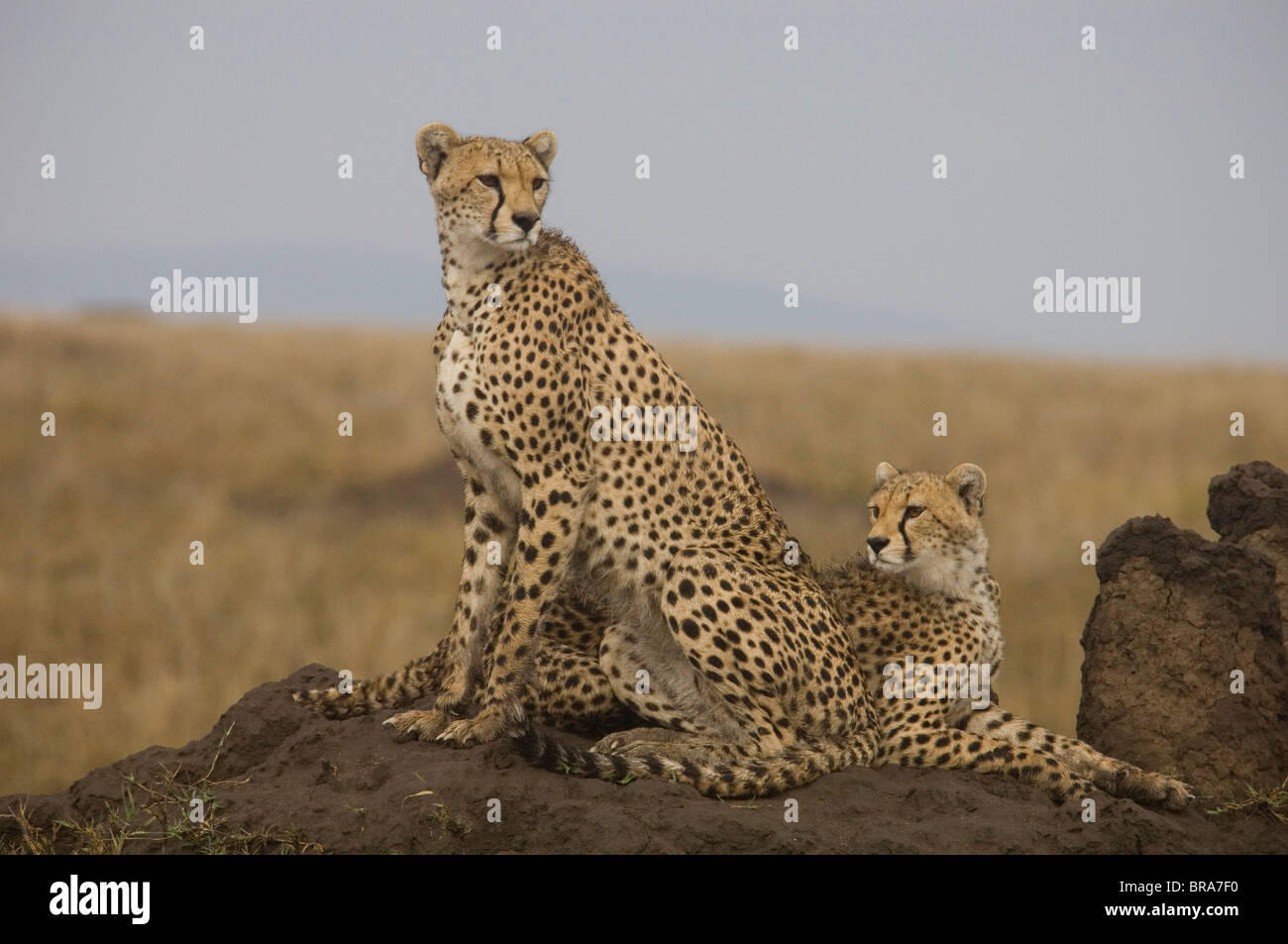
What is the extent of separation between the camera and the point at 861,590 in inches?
223

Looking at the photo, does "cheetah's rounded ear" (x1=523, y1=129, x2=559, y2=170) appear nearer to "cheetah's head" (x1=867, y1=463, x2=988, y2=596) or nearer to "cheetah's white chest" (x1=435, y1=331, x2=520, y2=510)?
"cheetah's white chest" (x1=435, y1=331, x2=520, y2=510)

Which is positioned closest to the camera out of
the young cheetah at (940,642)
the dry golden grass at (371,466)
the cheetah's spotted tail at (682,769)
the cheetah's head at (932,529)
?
the cheetah's spotted tail at (682,769)

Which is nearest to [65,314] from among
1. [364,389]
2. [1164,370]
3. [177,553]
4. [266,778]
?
[364,389]

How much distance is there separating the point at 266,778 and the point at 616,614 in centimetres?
131

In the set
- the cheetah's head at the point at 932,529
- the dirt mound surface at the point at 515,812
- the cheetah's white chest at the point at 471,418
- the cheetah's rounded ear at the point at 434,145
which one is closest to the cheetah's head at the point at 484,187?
the cheetah's rounded ear at the point at 434,145

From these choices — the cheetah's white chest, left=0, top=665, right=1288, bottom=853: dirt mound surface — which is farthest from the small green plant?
the cheetah's white chest

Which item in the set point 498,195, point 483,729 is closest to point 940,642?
point 483,729

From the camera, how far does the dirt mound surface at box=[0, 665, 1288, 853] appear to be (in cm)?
439

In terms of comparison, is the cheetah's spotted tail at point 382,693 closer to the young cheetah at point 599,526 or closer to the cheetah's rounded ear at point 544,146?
the young cheetah at point 599,526

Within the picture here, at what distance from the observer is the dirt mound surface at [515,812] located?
439 centimetres

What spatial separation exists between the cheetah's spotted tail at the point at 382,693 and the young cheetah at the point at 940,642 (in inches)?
31.2

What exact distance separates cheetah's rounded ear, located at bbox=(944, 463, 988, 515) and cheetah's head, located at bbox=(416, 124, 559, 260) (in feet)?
5.81

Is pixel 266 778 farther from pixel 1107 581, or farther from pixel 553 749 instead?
pixel 1107 581

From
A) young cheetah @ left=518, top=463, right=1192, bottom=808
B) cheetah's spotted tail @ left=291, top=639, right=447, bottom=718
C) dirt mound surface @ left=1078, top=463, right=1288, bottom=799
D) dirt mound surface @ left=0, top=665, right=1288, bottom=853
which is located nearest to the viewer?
dirt mound surface @ left=0, top=665, right=1288, bottom=853
